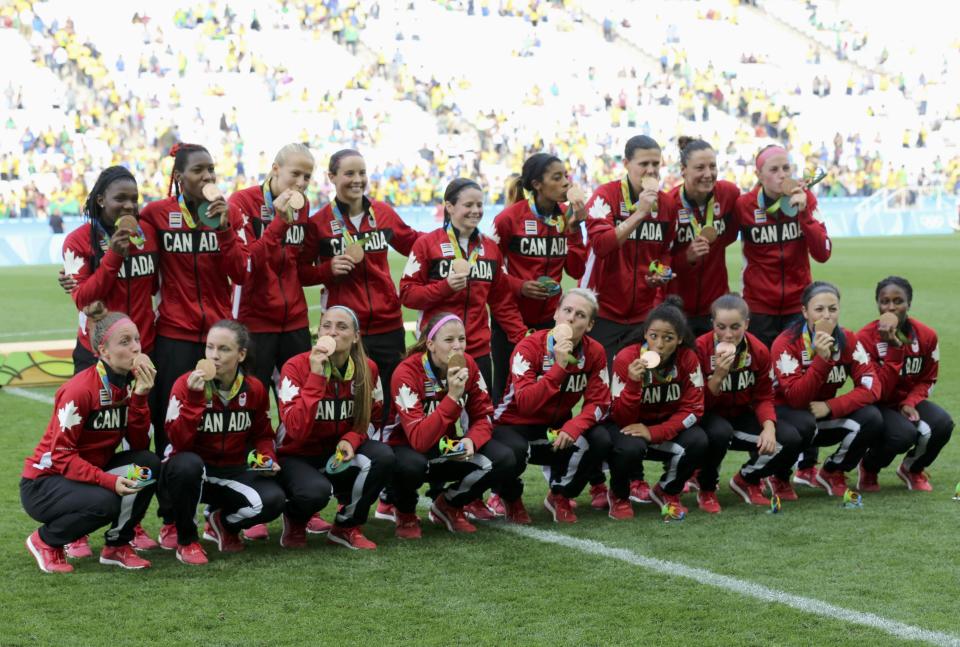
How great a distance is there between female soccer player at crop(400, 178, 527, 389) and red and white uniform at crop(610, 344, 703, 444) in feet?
2.44

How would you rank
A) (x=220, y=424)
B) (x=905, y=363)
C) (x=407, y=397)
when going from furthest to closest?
(x=905, y=363), (x=407, y=397), (x=220, y=424)

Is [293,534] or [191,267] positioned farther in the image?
[191,267]

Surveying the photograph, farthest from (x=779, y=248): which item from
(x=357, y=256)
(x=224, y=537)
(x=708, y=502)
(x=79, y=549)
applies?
(x=79, y=549)

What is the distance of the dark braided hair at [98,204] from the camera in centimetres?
600

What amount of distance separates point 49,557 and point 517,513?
2.18 meters

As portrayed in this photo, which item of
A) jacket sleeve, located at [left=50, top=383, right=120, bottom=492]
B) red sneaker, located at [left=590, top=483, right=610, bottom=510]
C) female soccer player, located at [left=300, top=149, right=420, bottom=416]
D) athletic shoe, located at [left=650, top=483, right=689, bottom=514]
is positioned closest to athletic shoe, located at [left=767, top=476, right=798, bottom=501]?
athletic shoe, located at [left=650, top=483, right=689, bottom=514]

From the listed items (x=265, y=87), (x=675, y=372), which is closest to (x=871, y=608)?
(x=675, y=372)

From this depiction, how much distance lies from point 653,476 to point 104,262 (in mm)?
3277

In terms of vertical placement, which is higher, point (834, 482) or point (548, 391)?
point (548, 391)

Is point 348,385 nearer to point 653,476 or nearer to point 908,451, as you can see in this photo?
point 653,476

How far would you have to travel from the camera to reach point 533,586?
208 inches

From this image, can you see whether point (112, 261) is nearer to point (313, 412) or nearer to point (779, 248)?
point (313, 412)

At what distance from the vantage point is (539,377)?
6.52m

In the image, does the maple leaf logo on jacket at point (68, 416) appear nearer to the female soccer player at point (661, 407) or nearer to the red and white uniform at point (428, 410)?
the red and white uniform at point (428, 410)
